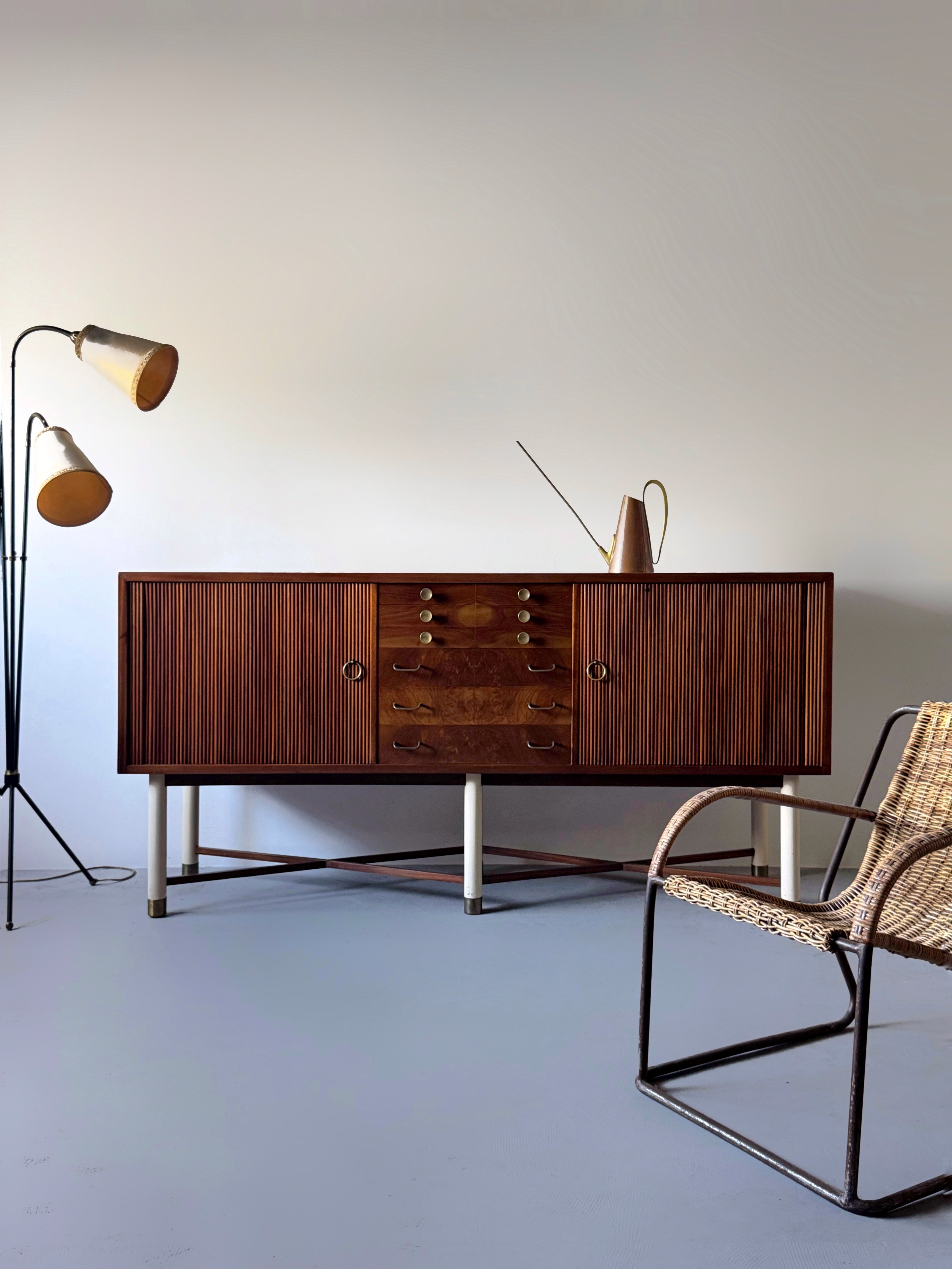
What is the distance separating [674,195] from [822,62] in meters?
0.65

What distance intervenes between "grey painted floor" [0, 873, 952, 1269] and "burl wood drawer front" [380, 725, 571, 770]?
43cm

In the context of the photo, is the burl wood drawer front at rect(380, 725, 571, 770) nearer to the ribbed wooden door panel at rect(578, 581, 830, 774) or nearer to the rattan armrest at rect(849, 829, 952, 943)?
the ribbed wooden door panel at rect(578, 581, 830, 774)

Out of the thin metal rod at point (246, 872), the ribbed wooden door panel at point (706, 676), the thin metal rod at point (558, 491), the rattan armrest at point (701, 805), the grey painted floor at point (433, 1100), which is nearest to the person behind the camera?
the grey painted floor at point (433, 1100)

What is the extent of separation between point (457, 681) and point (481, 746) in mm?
186

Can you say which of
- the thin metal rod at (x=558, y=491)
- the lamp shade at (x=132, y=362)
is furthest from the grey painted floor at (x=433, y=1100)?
the lamp shade at (x=132, y=362)

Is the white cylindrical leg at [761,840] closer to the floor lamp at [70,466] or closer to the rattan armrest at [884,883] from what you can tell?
the rattan armrest at [884,883]

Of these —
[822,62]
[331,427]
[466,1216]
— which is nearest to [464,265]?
[331,427]

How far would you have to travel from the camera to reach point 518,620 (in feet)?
8.57

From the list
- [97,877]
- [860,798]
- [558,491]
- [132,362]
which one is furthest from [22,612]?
[860,798]

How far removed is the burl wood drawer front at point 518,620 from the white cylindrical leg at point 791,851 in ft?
2.42

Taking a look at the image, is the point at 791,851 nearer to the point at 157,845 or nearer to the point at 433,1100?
the point at 433,1100

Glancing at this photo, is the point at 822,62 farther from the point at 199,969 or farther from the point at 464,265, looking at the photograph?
the point at 199,969

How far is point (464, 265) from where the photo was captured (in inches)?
125

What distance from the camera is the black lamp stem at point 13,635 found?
102 inches
